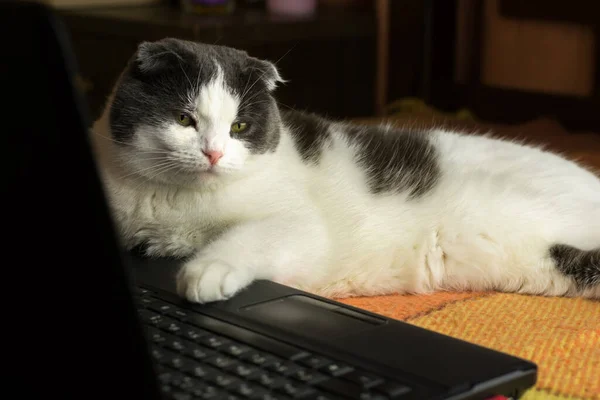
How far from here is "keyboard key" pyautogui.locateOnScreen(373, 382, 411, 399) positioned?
620 millimetres

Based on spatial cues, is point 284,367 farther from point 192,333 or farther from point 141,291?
point 141,291

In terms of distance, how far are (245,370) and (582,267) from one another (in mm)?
665

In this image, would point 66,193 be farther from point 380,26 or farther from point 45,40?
point 380,26

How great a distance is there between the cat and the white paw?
0.08 m

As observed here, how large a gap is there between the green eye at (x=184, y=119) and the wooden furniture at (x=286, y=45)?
4.17 feet

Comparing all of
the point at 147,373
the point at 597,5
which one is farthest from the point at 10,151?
the point at 597,5

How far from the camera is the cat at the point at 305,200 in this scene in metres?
1.13

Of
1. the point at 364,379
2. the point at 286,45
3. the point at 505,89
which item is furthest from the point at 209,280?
the point at 505,89

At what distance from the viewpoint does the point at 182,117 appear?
3.76ft

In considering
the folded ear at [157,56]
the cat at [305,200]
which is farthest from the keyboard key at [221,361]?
the folded ear at [157,56]

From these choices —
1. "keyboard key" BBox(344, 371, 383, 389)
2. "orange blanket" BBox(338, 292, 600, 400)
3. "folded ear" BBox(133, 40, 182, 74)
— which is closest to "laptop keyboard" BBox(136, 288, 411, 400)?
"keyboard key" BBox(344, 371, 383, 389)

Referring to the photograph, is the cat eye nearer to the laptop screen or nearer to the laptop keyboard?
the laptop keyboard

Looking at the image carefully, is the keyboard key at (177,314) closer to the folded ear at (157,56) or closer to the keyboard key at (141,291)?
the keyboard key at (141,291)

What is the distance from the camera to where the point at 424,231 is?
4.08 ft
